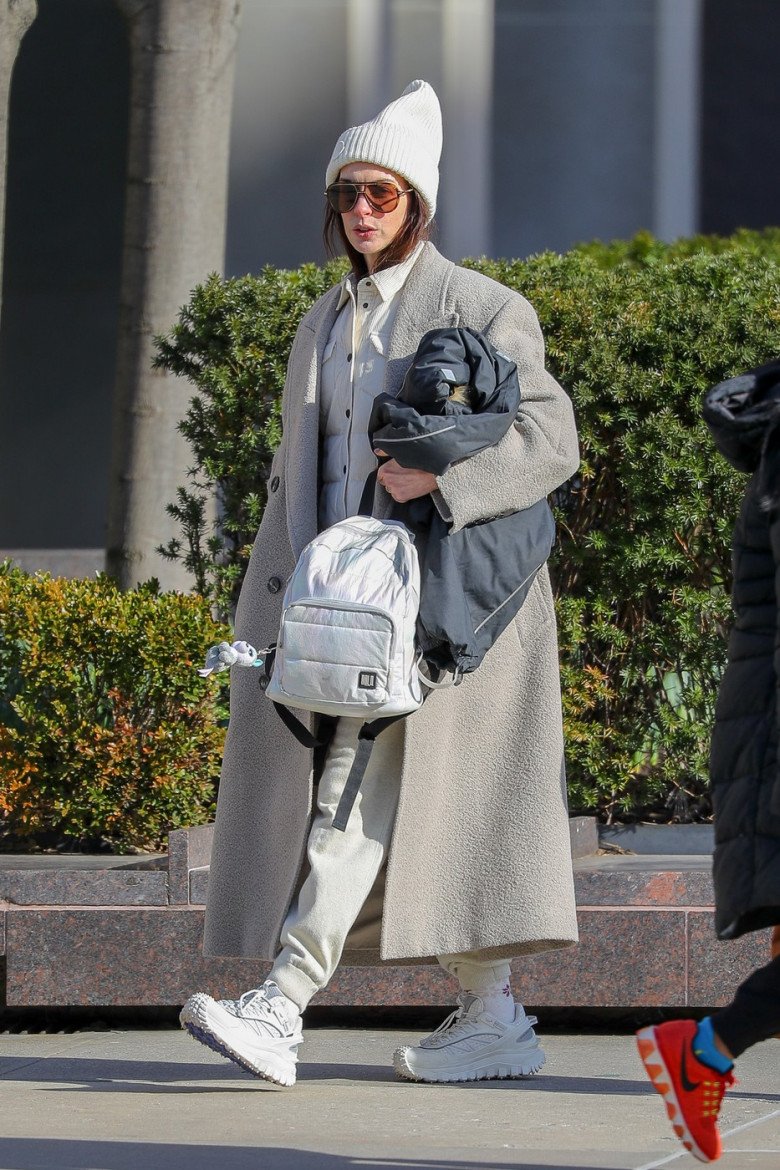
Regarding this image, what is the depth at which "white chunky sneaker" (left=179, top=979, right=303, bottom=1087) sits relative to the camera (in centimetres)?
357

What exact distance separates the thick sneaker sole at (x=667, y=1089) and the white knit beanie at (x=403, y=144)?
201 cm

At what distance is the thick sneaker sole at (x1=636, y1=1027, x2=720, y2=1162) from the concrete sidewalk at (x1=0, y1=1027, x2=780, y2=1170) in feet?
1.06

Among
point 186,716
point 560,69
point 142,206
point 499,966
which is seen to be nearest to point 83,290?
Result: point 560,69

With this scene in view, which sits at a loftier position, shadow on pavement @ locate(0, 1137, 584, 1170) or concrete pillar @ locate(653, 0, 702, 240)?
concrete pillar @ locate(653, 0, 702, 240)

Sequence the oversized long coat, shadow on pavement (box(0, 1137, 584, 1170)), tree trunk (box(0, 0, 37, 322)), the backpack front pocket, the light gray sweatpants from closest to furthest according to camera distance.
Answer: shadow on pavement (box(0, 1137, 584, 1170)), the backpack front pocket, the light gray sweatpants, the oversized long coat, tree trunk (box(0, 0, 37, 322))

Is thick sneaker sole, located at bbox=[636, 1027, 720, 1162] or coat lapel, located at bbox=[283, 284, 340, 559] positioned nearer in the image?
thick sneaker sole, located at bbox=[636, 1027, 720, 1162]

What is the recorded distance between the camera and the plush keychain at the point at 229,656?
3.73m

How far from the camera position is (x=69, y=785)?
16.9 feet

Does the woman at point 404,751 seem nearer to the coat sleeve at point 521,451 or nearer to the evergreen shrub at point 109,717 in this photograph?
the coat sleeve at point 521,451

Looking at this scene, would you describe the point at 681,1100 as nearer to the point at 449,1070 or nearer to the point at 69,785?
the point at 449,1070

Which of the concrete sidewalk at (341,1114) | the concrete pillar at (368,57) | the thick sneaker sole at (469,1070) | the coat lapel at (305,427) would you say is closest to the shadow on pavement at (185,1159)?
the concrete sidewalk at (341,1114)

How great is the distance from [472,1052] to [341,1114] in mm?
424

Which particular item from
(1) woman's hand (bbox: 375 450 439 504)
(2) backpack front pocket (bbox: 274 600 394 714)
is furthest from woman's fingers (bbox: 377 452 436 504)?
(2) backpack front pocket (bbox: 274 600 394 714)

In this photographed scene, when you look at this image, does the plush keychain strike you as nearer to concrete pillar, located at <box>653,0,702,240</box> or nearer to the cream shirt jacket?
the cream shirt jacket
